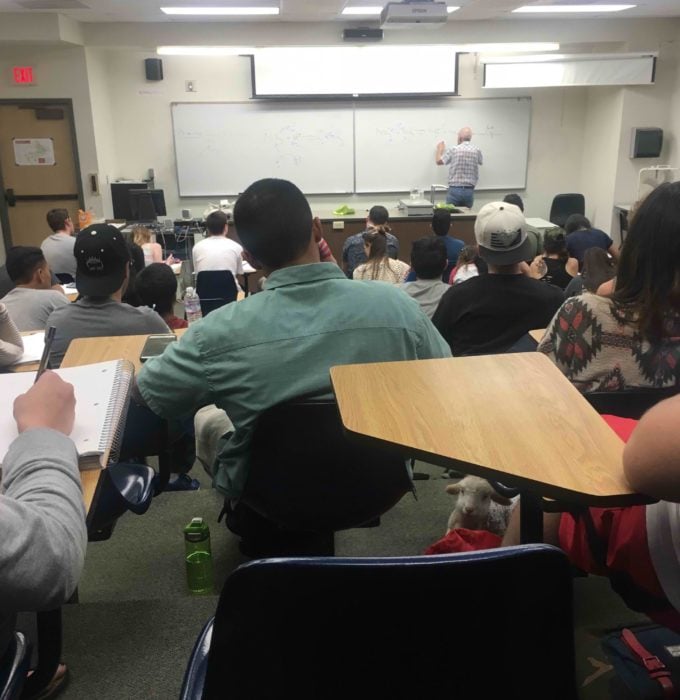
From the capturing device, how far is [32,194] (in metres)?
7.85

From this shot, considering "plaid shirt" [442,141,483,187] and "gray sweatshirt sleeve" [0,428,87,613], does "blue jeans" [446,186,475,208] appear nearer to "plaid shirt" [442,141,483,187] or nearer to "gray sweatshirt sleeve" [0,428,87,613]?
"plaid shirt" [442,141,483,187]

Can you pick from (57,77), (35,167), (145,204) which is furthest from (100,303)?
(35,167)

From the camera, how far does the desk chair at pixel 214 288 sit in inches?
178

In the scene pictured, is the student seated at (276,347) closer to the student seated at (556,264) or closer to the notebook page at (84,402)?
the notebook page at (84,402)

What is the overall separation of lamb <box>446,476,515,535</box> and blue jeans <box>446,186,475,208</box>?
6700mm

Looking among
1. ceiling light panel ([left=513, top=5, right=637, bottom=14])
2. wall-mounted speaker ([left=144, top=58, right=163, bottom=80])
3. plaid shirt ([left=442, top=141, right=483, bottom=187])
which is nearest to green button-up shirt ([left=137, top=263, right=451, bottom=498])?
ceiling light panel ([left=513, top=5, right=637, bottom=14])

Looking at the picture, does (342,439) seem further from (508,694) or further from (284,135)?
(284,135)

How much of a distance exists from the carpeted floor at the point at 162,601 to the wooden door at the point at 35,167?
6.11 m

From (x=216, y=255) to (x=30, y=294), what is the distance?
2.10 m

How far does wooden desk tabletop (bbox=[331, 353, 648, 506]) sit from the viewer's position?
852 millimetres

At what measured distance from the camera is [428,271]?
139 inches

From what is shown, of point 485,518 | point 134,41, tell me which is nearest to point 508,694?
point 485,518

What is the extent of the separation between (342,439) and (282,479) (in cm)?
19

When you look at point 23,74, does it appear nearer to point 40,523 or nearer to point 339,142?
point 339,142
